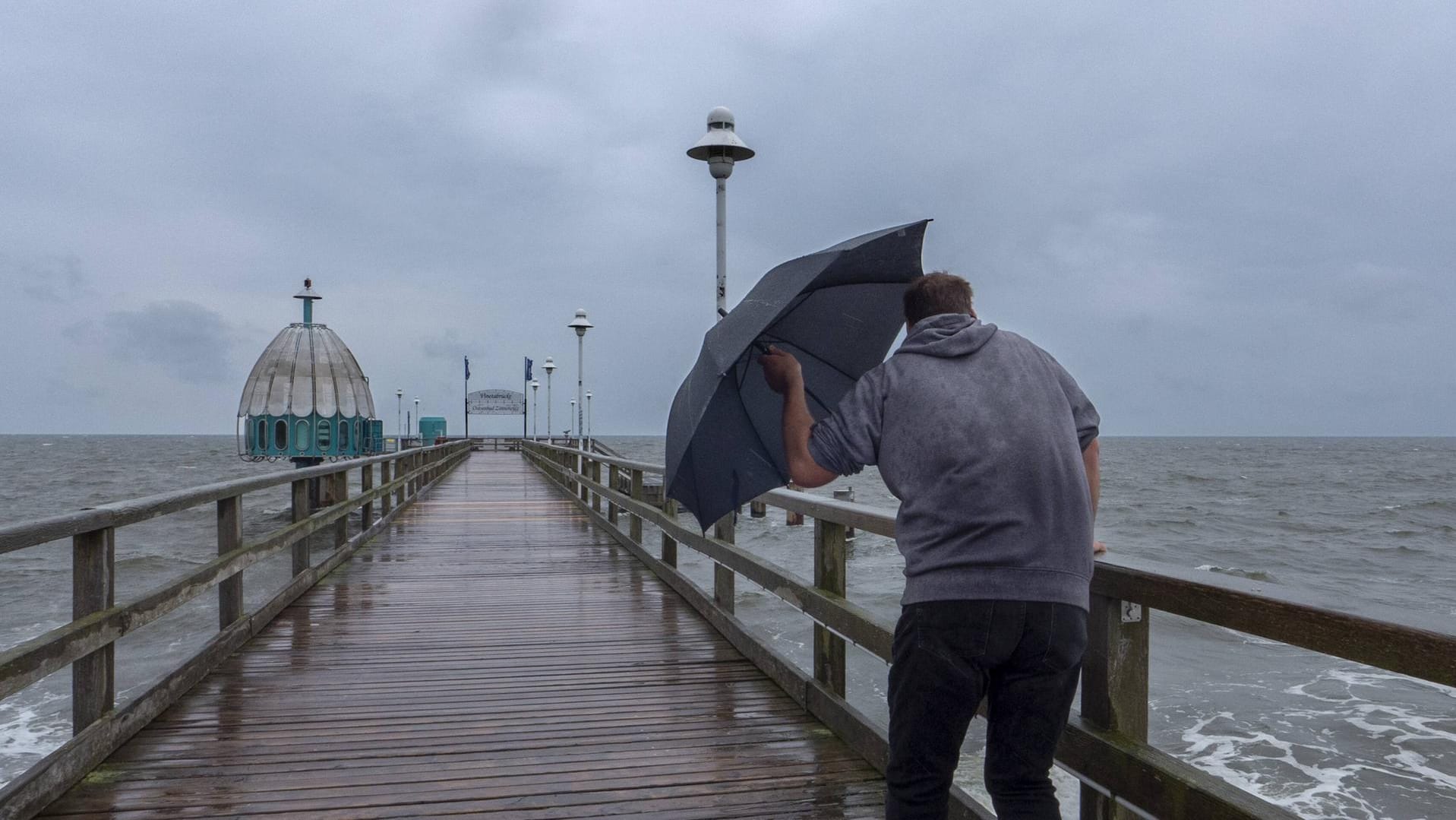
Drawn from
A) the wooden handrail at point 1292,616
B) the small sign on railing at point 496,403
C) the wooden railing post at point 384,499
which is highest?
the small sign on railing at point 496,403

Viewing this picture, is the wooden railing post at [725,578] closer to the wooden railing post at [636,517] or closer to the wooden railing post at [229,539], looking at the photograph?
the wooden railing post at [636,517]

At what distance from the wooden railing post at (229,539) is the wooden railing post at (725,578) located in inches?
106

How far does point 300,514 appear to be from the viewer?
24.1 feet

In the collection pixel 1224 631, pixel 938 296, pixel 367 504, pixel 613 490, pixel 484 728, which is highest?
pixel 938 296

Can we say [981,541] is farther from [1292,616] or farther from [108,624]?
[108,624]

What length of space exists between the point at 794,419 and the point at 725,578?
413 cm

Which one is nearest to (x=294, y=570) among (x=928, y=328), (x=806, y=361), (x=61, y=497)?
(x=806, y=361)

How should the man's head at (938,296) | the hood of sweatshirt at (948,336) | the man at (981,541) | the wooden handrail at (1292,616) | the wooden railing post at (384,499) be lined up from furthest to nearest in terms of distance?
→ 1. the wooden railing post at (384,499)
2. the man's head at (938,296)
3. the hood of sweatshirt at (948,336)
4. the man at (981,541)
5. the wooden handrail at (1292,616)

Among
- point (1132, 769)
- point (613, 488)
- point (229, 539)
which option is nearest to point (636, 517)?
point (613, 488)

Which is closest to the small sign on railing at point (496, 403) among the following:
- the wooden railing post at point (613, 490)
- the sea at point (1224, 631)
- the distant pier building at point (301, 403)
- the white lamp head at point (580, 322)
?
the distant pier building at point (301, 403)

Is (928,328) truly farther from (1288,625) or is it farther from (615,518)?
(615,518)

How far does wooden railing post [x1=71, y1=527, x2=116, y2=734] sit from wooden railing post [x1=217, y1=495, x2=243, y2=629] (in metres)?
1.27

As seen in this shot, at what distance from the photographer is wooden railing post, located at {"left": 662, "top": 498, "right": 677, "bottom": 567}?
855cm

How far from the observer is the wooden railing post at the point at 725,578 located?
6.25 meters
